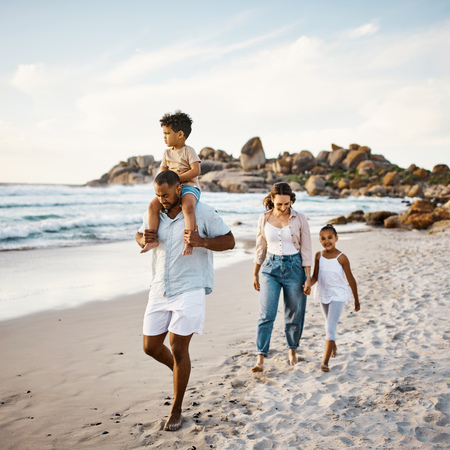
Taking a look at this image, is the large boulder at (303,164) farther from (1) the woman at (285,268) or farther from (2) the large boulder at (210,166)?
(1) the woman at (285,268)

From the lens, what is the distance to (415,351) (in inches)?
185

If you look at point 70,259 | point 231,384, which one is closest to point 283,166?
point 70,259

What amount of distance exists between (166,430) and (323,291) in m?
2.11

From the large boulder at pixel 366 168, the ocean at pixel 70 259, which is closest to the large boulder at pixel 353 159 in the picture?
the large boulder at pixel 366 168

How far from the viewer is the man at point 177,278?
A: 10.0 feet

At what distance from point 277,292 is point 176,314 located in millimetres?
1647

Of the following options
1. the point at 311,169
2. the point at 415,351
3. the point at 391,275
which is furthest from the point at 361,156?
the point at 415,351

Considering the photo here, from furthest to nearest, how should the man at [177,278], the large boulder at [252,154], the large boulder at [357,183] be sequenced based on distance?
1. the large boulder at [252,154]
2. the large boulder at [357,183]
3. the man at [177,278]

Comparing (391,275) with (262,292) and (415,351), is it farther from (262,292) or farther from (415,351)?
(262,292)

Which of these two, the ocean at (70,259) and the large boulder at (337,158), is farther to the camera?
the large boulder at (337,158)

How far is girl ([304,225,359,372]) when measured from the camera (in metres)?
4.35

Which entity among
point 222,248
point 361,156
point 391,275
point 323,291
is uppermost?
point 361,156

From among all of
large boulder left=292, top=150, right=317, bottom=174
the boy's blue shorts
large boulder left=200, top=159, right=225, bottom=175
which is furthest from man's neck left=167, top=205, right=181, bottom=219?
large boulder left=292, top=150, right=317, bottom=174

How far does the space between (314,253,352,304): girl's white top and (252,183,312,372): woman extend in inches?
6.8
